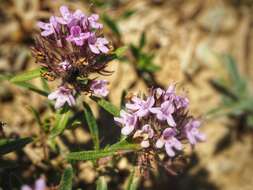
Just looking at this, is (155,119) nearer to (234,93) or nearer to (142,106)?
(142,106)

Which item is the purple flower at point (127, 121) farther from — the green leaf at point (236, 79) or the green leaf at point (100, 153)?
the green leaf at point (236, 79)

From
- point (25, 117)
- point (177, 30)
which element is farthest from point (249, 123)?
point (25, 117)

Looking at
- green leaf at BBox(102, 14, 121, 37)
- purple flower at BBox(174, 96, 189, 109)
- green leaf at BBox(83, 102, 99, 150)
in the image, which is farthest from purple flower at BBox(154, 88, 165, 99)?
green leaf at BBox(102, 14, 121, 37)

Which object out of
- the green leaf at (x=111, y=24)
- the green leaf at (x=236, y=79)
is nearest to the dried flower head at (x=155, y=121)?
the green leaf at (x=111, y=24)

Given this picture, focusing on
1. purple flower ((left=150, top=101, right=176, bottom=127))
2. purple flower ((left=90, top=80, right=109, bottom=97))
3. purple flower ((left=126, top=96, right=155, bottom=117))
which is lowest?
purple flower ((left=150, top=101, right=176, bottom=127))

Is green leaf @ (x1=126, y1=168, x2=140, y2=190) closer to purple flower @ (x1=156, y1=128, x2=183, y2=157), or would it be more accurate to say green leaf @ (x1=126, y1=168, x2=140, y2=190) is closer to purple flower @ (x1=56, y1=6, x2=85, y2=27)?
purple flower @ (x1=156, y1=128, x2=183, y2=157)
